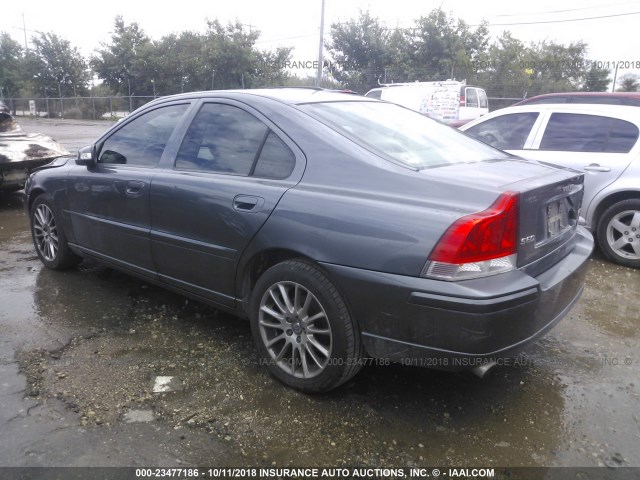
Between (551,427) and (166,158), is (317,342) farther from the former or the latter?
(166,158)

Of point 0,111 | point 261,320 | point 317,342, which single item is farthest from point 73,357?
point 0,111

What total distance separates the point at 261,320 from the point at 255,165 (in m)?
0.88

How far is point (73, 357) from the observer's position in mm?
3254

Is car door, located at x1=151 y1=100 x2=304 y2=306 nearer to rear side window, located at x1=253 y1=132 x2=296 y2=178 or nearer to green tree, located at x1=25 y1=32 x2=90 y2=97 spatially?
rear side window, located at x1=253 y1=132 x2=296 y2=178

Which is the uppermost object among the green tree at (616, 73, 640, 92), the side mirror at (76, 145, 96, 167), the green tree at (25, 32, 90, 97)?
the green tree at (25, 32, 90, 97)

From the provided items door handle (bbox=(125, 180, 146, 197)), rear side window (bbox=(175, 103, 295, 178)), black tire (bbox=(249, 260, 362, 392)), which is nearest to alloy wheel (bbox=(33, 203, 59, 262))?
door handle (bbox=(125, 180, 146, 197))

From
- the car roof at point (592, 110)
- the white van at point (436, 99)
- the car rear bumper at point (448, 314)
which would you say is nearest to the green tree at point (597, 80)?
the white van at point (436, 99)

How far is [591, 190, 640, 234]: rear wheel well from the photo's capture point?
5133mm

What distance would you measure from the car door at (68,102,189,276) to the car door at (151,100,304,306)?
7.0 inches

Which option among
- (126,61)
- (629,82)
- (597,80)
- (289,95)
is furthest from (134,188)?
(126,61)

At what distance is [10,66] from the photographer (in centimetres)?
4831

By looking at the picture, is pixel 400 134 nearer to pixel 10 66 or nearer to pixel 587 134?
pixel 587 134

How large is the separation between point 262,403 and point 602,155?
170 inches

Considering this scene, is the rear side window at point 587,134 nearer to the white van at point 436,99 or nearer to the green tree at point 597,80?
the white van at point 436,99
